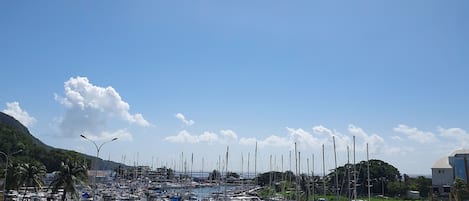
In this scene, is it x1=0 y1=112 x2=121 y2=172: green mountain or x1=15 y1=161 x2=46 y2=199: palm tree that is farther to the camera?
x1=0 y1=112 x2=121 y2=172: green mountain

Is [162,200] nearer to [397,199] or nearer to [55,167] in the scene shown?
[397,199]

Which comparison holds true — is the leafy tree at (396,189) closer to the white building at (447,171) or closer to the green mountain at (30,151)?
the white building at (447,171)

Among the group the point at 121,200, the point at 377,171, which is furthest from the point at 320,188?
the point at 121,200

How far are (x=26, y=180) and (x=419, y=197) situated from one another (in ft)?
236

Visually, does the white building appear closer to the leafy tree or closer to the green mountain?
the leafy tree

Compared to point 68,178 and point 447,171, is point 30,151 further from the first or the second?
point 447,171

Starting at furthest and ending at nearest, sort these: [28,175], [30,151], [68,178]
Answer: [30,151] → [28,175] → [68,178]

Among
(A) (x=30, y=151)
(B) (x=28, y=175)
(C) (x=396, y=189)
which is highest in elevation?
(A) (x=30, y=151)

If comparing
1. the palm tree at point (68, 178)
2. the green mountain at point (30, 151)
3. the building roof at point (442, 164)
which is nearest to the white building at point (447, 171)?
the building roof at point (442, 164)

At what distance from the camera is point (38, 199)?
64688 mm

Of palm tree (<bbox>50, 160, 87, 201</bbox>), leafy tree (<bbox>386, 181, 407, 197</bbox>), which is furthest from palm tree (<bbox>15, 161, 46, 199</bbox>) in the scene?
leafy tree (<bbox>386, 181, 407, 197</bbox>)

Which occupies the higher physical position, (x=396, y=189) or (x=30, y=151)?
(x=30, y=151)

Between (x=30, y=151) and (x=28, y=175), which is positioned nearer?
(x=28, y=175)

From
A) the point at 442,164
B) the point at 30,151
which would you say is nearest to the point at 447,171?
the point at 442,164
